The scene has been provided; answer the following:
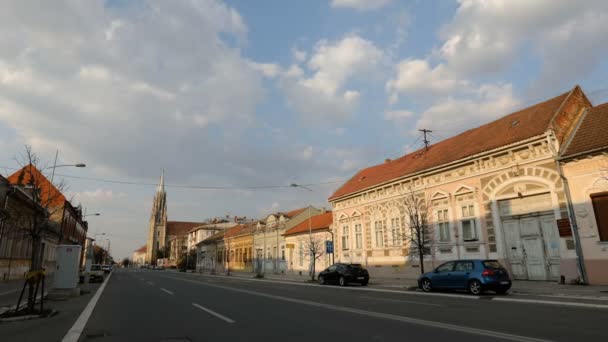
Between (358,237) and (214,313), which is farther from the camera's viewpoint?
(358,237)

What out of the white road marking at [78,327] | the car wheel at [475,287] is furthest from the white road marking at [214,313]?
the car wheel at [475,287]

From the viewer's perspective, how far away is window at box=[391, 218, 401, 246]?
1137 inches

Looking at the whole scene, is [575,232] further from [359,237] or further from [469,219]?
[359,237]

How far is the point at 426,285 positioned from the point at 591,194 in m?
8.71

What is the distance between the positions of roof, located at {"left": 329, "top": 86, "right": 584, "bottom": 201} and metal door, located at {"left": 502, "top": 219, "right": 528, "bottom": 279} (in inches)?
176

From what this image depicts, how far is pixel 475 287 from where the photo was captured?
653 inches

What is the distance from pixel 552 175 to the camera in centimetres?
1955

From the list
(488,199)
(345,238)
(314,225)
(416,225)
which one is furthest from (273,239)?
(488,199)

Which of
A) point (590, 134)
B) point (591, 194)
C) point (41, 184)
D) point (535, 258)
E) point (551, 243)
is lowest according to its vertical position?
point (535, 258)

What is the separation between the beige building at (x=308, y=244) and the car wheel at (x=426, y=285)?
17.2 m

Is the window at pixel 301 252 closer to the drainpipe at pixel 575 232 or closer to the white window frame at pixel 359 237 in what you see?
the white window frame at pixel 359 237

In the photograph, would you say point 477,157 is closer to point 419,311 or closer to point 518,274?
point 518,274

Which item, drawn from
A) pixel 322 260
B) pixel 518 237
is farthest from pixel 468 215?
pixel 322 260

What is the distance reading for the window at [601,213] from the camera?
1755cm
